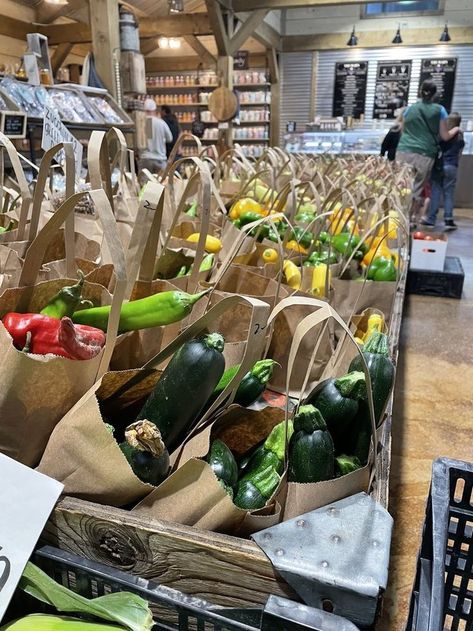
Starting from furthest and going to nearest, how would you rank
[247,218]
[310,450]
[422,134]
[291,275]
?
[422,134] < [247,218] < [291,275] < [310,450]

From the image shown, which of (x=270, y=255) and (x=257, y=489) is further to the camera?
(x=270, y=255)

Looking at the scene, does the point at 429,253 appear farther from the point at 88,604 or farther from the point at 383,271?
the point at 88,604

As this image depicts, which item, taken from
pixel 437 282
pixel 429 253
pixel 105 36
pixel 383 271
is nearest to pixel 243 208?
pixel 383 271

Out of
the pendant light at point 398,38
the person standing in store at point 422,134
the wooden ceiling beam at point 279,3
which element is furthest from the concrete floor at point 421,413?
the pendant light at point 398,38

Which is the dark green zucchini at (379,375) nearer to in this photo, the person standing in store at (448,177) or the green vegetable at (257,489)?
the green vegetable at (257,489)

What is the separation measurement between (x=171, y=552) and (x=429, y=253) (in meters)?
3.37

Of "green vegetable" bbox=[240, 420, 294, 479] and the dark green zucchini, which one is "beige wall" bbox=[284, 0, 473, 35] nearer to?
the dark green zucchini

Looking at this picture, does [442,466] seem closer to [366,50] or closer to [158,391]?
[158,391]

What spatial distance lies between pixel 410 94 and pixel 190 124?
479cm

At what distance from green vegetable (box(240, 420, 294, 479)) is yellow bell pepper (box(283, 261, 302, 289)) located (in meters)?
0.73

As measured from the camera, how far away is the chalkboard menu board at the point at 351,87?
10.8 m

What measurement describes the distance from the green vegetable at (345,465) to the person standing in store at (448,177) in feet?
22.5

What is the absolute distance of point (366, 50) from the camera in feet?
35.2

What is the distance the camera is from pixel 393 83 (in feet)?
34.9
